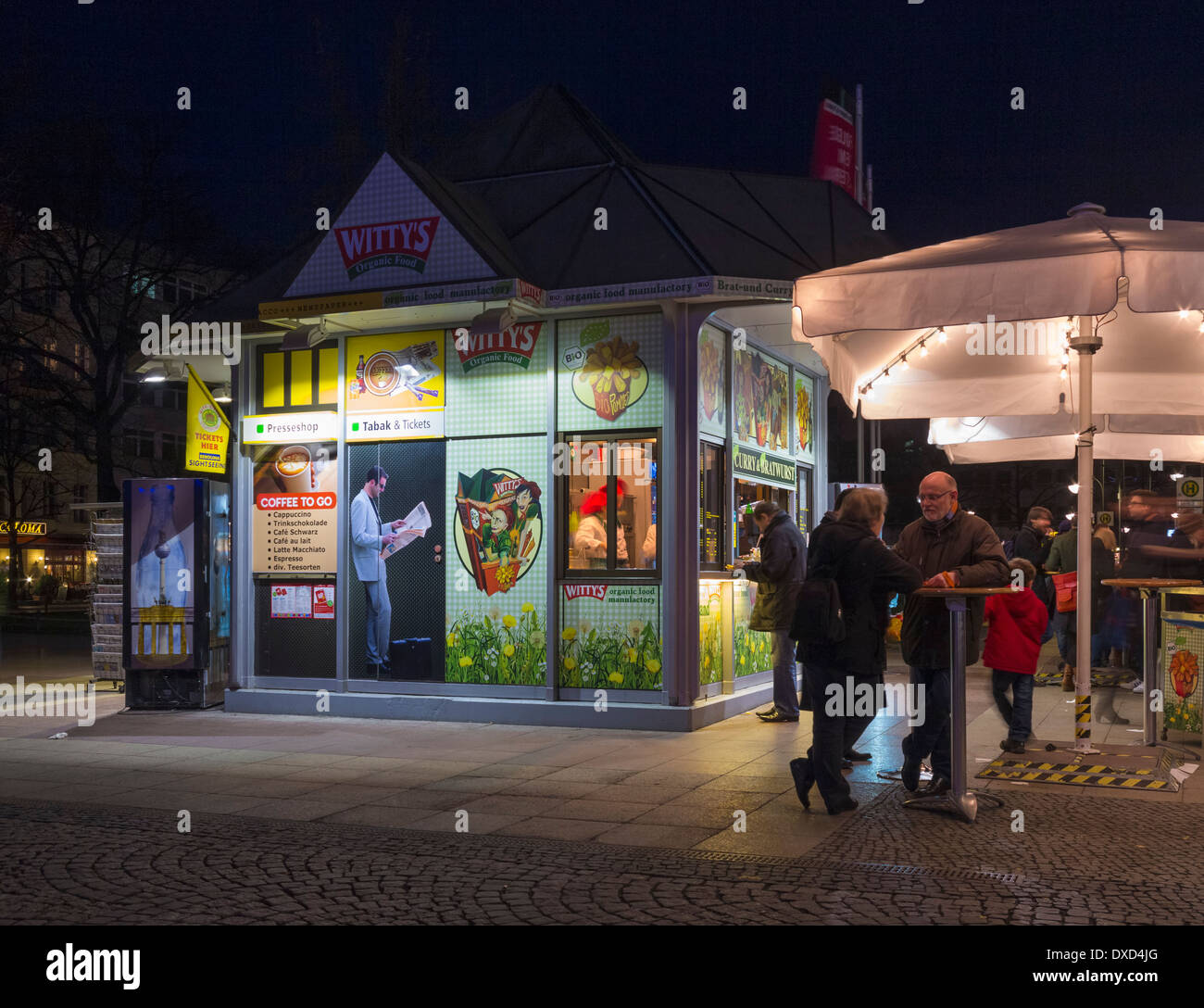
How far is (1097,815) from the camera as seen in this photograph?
6988 mm

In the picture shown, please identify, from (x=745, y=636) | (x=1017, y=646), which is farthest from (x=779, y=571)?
(x=1017, y=646)

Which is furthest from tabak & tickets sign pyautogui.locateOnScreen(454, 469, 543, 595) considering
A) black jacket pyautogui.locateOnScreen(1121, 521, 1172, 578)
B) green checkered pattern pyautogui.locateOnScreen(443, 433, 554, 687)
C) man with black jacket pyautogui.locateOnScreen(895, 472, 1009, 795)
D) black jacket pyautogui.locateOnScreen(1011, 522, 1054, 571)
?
black jacket pyautogui.locateOnScreen(1011, 522, 1054, 571)

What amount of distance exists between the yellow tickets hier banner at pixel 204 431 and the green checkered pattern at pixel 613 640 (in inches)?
160

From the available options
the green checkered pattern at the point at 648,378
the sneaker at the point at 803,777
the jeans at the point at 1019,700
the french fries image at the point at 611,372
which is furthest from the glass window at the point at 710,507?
the sneaker at the point at 803,777

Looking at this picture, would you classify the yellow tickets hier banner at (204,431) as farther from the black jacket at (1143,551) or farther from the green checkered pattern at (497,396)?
the black jacket at (1143,551)

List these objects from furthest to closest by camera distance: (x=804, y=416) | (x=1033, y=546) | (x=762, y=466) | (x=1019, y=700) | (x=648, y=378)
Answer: (x=1033, y=546), (x=804, y=416), (x=762, y=466), (x=648, y=378), (x=1019, y=700)

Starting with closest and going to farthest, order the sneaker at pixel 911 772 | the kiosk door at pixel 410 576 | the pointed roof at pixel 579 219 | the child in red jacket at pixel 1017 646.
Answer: the sneaker at pixel 911 772 < the child in red jacket at pixel 1017 646 < the pointed roof at pixel 579 219 < the kiosk door at pixel 410 576

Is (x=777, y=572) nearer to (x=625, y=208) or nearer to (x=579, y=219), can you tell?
(x=625, y=208)

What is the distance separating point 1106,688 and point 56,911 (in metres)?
11.0

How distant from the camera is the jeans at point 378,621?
39.0 ft

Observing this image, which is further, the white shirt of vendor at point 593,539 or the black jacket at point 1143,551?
the white shirt of vendor at point 593,539

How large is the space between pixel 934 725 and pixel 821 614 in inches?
39.6

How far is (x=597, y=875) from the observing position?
580 cm

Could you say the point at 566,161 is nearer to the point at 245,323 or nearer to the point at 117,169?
the point at 245,323
